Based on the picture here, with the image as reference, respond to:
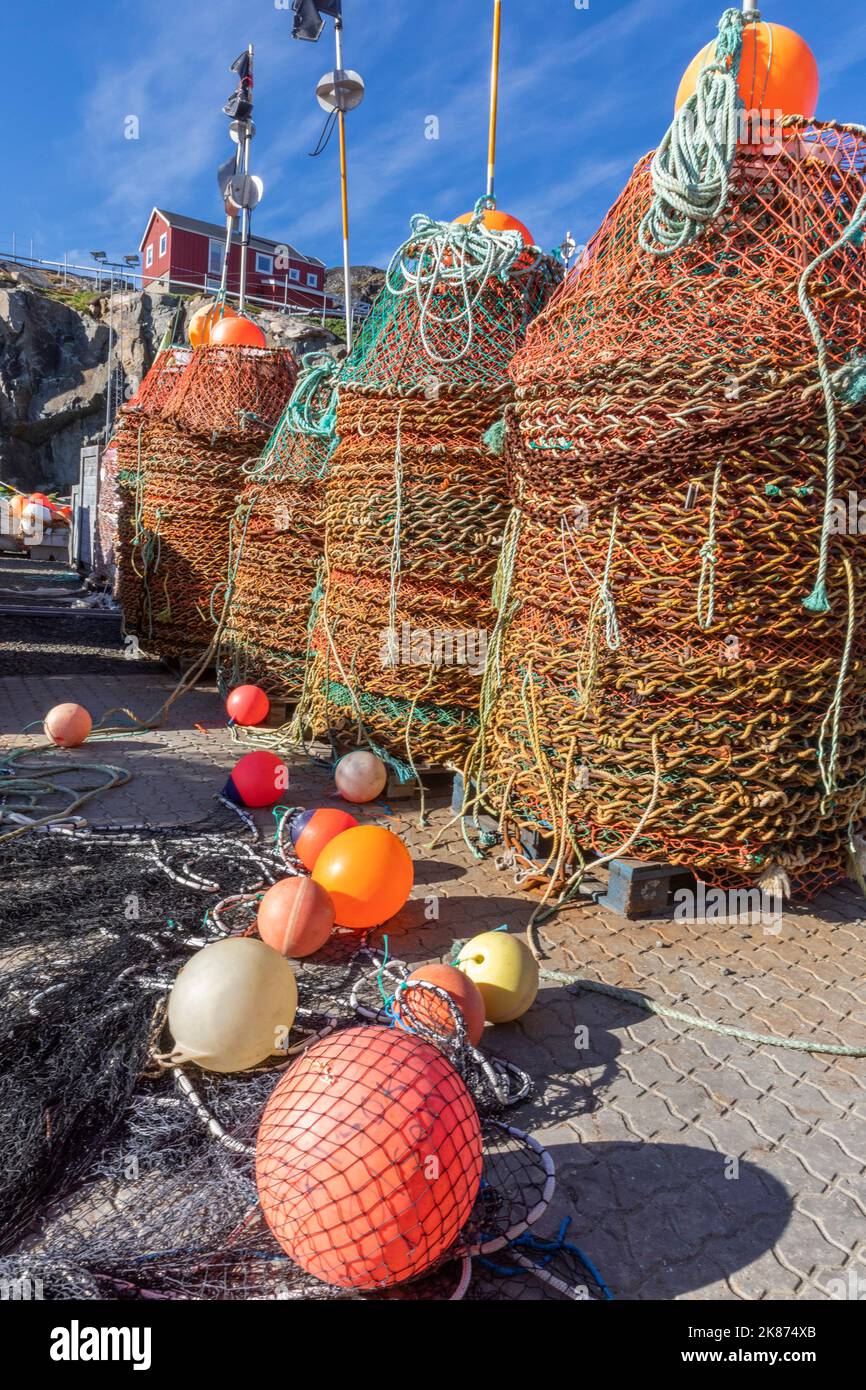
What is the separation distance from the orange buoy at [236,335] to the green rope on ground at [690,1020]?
7.02m

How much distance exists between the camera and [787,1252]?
2.17 metres

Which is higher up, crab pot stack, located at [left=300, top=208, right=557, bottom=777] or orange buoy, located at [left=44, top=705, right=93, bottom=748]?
crab pot stack, located at [left=300, top=208, right=557, bottom=777]

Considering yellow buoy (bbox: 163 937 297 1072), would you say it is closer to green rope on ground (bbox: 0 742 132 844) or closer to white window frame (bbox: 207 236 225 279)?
green rope on ground (bbox: 0 742 132 844)

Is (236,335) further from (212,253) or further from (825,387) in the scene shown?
(212,253)

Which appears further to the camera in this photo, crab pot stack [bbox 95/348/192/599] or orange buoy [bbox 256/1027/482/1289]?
crab pot stack [bbox 95/348/192/599]

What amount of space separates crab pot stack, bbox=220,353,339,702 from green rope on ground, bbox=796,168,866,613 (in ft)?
12.2

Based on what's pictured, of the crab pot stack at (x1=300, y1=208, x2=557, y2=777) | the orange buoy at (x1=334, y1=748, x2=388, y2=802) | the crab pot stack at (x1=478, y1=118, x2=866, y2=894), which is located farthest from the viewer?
the orange buoy at (x1=334, y1=748, x2=388, y2=802)

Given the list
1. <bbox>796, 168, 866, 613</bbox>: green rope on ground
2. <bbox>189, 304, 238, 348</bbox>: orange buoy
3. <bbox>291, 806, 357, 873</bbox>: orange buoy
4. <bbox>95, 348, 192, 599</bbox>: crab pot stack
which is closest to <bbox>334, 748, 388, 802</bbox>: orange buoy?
<bbox>291, 806, 357, 873</bbox>: orange buoy

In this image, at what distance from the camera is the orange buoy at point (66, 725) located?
236 inches

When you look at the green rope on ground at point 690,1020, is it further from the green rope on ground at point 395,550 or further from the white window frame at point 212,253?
the white window frame at point 212,253

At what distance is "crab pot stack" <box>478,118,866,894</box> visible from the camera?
11.8 ft

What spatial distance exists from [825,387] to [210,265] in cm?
4410

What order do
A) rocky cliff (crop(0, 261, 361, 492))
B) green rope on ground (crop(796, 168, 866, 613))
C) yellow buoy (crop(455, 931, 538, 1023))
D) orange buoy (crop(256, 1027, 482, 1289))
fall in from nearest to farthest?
orange buoy (crop(256, 1027, 482, 1289)) < yellow buoy (crop(455, 931, 538, 1023)) < green rope on ground (crop(796, 168, 866, 613)) < rocky cliff (crop(0, 261, 361, 492))
